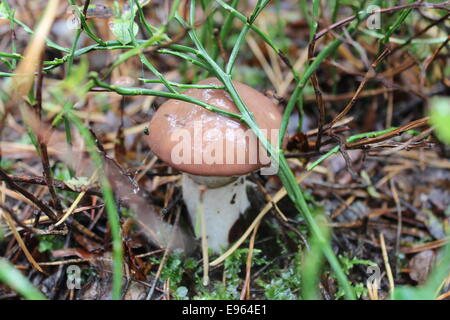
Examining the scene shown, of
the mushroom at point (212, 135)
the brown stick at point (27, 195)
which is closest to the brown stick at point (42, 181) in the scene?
the brown stick at point (27, 195)

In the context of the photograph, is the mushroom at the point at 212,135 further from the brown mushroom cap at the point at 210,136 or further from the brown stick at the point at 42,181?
the brown stick at the point at 42,181

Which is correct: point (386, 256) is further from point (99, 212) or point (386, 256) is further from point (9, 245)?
point (9, 245)

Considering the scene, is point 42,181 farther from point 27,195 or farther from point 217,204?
point 217,204

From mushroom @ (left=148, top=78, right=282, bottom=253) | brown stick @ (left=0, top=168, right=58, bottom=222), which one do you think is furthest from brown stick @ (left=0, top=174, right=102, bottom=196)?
mushroom @ (left=148, top=78, right=282, bottom=253)

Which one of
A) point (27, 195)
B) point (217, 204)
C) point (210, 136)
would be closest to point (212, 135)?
point (210, 136)

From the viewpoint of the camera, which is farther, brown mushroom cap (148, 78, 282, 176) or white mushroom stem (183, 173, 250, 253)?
white mushroom stem (183, 173, 250, 253)

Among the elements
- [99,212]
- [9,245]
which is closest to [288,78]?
[99,212]

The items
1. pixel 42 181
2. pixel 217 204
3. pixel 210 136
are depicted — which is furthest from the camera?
pixel 217 204

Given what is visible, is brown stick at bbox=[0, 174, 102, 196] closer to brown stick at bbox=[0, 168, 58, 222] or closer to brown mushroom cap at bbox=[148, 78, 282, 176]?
brown stick at bbox=[0, 168, 58, 222]
